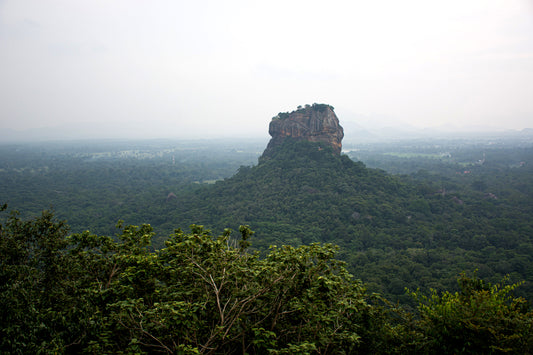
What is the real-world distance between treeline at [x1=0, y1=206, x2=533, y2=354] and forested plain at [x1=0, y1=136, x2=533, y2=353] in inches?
1.7

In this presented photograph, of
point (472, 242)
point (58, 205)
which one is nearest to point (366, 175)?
point (472, 242)

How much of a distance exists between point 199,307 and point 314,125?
34.0 meters

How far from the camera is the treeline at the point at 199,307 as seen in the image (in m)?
4.56

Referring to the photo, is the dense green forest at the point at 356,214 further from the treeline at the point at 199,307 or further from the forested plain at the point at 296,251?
the treeline at the point at 199,307

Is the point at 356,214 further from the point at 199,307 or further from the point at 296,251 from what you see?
the point at 199,307

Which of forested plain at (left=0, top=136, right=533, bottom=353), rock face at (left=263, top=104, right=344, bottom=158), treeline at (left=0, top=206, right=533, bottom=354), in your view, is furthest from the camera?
rock face at (left=263, top=104, right=344, bottom=158)

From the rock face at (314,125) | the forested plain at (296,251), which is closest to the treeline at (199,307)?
the forested plain at (296,251)

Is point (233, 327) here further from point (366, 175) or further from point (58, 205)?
point (58, 205)

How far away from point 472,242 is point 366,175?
13.7m

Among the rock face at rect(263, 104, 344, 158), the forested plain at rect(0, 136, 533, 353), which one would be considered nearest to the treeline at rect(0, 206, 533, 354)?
the forested plain at rect(0, 136, 533, 353)

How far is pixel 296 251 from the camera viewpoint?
611 cm

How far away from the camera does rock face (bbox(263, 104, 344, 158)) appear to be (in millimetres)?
36625

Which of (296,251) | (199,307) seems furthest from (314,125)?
(199,307)

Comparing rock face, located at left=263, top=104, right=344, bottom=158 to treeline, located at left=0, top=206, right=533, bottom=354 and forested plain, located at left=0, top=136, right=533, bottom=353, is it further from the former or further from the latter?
treeline, located at left=0, top=206, right=533, bottom=354
